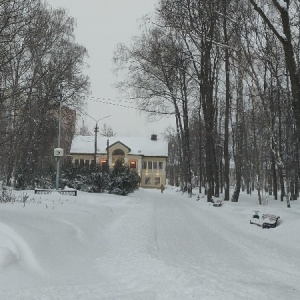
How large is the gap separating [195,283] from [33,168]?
23203 millimetres

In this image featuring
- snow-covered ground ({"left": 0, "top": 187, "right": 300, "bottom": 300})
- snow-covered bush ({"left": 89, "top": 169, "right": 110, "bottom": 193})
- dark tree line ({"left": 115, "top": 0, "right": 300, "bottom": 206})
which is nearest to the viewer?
snow-covered ground ({"left": 0, "top": 187, "right": 300, "bottom": 300})

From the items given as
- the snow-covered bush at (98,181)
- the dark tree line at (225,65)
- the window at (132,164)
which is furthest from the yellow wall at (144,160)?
the snow-covered bush at (98,181)

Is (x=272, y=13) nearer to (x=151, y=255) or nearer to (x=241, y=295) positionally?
(x=151, y=255)

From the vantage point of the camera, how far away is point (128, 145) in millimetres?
68250

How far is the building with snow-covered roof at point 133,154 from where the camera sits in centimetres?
6612

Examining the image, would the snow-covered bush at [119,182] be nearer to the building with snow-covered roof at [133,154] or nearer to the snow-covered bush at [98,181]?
the snow-covered bush at [98,181]

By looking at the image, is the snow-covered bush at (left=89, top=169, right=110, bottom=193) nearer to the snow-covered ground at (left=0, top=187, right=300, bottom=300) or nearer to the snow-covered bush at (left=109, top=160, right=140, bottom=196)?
the snow-covered bush at (left=109, top=160, right=140, bottom=196)

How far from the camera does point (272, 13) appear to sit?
18.6 m

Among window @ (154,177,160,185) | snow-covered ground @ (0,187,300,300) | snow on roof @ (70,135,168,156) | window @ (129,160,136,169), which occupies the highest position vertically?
snow on roof @ (70,135,168,156)

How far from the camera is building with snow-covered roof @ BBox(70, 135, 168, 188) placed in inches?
2603

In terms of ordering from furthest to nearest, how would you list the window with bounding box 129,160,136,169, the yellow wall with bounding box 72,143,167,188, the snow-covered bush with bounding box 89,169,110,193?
the yellow wall with bounding box 72,143,167,188 < the window with bounding box 129,160,136,169 < the snow-covered bush with bounding box 89,169,110,193

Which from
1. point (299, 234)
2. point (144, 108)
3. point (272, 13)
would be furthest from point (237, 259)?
point (144, 108)

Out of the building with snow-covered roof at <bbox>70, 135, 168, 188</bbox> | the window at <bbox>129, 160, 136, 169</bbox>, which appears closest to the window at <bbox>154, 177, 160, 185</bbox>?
the building with snow-covered roof at <bbox>70, 135, 168, 188</bbox>

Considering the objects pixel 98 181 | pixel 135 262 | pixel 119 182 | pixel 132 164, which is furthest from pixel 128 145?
pixel 135 262
